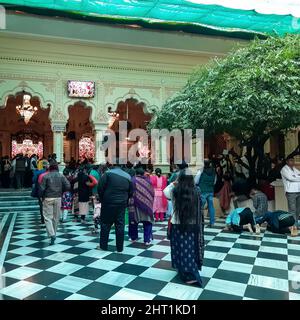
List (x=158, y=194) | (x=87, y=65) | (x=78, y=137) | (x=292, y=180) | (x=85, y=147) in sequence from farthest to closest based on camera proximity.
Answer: (x=85, y=147), (x=78, y=137), (x=87, y=65), (x=158, y=194), (x=292, y=180)

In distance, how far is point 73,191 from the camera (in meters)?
7.21

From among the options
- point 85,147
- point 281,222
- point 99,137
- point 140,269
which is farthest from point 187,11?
point 85,147

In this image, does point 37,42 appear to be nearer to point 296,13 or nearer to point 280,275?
point 296,13

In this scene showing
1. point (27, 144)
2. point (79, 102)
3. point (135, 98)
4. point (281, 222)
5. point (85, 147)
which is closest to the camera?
point (281, 222)

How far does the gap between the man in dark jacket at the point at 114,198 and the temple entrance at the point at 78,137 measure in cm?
1096

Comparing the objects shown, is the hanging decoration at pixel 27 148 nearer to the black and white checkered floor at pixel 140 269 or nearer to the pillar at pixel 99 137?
the pillar at pixel 99 137

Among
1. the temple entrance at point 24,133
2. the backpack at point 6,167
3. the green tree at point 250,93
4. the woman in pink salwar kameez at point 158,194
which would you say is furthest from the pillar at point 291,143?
the backpack at point 6,167

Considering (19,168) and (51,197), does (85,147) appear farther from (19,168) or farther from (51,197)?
(51,197)

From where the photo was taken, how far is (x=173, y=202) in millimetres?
3506

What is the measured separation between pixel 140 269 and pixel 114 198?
3.58ft

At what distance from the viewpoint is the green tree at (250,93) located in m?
5.63

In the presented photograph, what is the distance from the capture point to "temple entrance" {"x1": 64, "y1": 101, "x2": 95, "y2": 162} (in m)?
15.3
